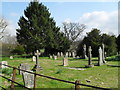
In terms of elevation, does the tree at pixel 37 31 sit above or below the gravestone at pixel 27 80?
above

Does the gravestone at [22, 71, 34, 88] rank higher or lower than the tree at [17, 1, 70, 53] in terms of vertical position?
lower

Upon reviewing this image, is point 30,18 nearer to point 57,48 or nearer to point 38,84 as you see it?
point 57,48

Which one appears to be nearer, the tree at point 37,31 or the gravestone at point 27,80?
the gravestone at point 27,80

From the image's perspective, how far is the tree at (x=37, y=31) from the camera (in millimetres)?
36969

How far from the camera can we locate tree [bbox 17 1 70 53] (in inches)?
1455

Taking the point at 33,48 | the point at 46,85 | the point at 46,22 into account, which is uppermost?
the point at 46,22

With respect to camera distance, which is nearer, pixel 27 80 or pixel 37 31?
pixel 27 80

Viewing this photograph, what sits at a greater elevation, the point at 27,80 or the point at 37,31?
the point at 37,31

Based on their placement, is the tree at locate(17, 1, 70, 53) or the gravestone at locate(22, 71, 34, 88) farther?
the tree at locate(17, 1, 70, 53)

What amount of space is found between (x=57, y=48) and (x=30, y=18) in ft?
33.6

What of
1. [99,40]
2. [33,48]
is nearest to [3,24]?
[33,48]

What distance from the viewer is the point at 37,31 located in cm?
3731

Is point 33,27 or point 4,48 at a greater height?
point 33,27

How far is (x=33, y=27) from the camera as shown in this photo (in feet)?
124
